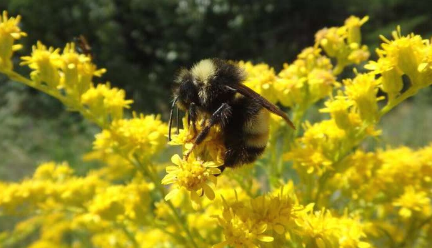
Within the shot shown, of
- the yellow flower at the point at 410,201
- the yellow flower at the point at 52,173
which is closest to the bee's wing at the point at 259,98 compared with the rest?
the yellow flower at the point at 410,201

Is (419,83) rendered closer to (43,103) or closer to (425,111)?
(425,111)

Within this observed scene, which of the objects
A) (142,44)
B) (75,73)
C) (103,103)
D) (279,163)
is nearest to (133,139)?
(103,103)

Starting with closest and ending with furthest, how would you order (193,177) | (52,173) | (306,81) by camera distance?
(193,177), (306,81), (52,173)

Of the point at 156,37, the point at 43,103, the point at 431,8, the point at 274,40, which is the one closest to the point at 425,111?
the point at 274,40

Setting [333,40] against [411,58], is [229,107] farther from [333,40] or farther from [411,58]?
[333,40]

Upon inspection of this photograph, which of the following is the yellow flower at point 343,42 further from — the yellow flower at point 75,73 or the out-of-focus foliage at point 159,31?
the out-of-focus foliage at point 159,31

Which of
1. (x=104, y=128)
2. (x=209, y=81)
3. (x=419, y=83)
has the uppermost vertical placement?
(x=104, y=128)

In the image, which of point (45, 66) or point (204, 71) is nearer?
point (204, 71)

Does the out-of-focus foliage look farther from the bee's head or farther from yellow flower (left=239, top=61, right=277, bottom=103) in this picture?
the bee's head
